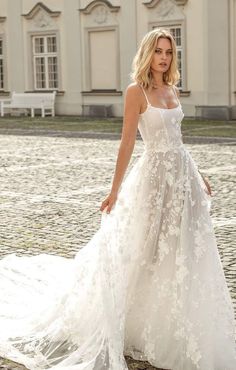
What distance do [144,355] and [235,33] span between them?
19.3 meters

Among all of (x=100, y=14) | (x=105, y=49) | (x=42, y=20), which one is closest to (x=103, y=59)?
(x=105, y=49)

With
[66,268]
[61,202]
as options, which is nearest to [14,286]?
[66,268]

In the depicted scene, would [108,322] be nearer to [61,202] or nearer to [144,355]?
[144,355]

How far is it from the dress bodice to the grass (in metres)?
13.8

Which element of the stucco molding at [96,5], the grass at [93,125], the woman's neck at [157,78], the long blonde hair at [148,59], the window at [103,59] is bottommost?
the grass at [93,125]

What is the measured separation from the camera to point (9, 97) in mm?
29188

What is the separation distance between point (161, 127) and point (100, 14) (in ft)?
72.1

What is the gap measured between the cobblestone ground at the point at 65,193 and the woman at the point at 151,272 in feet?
0.73

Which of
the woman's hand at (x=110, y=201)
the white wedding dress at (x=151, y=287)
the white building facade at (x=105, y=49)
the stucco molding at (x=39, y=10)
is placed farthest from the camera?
the stucco molding at (x=39, y=10)

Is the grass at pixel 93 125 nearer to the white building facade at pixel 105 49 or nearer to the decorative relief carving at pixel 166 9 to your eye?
the white building facade at pixel 105 49

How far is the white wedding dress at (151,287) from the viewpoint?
425 cm

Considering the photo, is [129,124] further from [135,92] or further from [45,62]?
[45,62]

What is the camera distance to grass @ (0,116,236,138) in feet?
64.3

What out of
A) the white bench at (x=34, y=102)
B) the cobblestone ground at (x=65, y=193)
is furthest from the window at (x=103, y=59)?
the cobblestone ground at (x=65, y=193)
